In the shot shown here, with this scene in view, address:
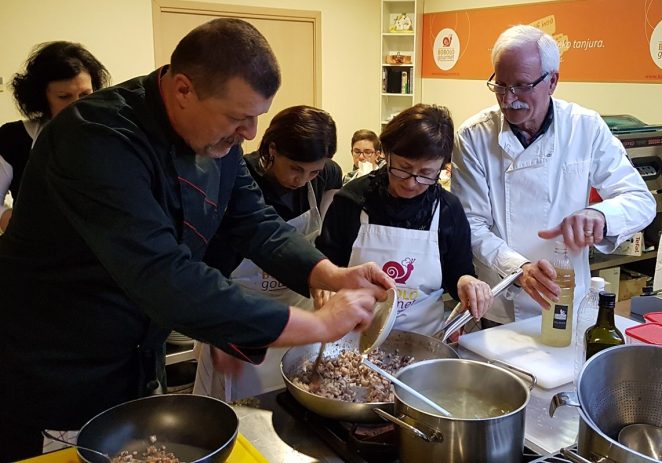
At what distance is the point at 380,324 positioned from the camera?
3.81ft

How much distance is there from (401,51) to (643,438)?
453 cm

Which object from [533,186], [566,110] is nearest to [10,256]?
[533,186]

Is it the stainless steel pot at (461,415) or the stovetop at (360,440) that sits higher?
the stainless steel pot at (461,415)

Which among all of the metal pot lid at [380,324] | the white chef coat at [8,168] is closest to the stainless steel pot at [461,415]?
the metal pot lid at [380,324]

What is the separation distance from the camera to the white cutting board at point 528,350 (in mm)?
1272

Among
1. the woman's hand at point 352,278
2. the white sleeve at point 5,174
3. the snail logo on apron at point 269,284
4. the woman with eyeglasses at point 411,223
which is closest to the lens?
the woman's hand at point 352,278

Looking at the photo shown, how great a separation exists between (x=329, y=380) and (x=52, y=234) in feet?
1.95

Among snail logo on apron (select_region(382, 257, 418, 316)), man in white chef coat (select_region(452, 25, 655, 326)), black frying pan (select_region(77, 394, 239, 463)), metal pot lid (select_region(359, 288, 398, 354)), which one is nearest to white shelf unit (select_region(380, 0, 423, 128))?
man in white chef coat (select_region(452, 25, 655, 326))

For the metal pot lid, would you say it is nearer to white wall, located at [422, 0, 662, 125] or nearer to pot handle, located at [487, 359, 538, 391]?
pot handle, located at [487, 359, 538, 391]

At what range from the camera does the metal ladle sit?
878 millimetres

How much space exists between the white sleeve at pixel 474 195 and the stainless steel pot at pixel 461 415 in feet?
2.25

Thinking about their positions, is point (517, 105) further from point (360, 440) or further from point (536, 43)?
point (360, 440)

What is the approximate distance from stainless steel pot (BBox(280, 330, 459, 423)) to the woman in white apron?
315 mm

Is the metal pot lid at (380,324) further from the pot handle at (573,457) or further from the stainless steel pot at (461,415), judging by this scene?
the pot handle at (573,457)
